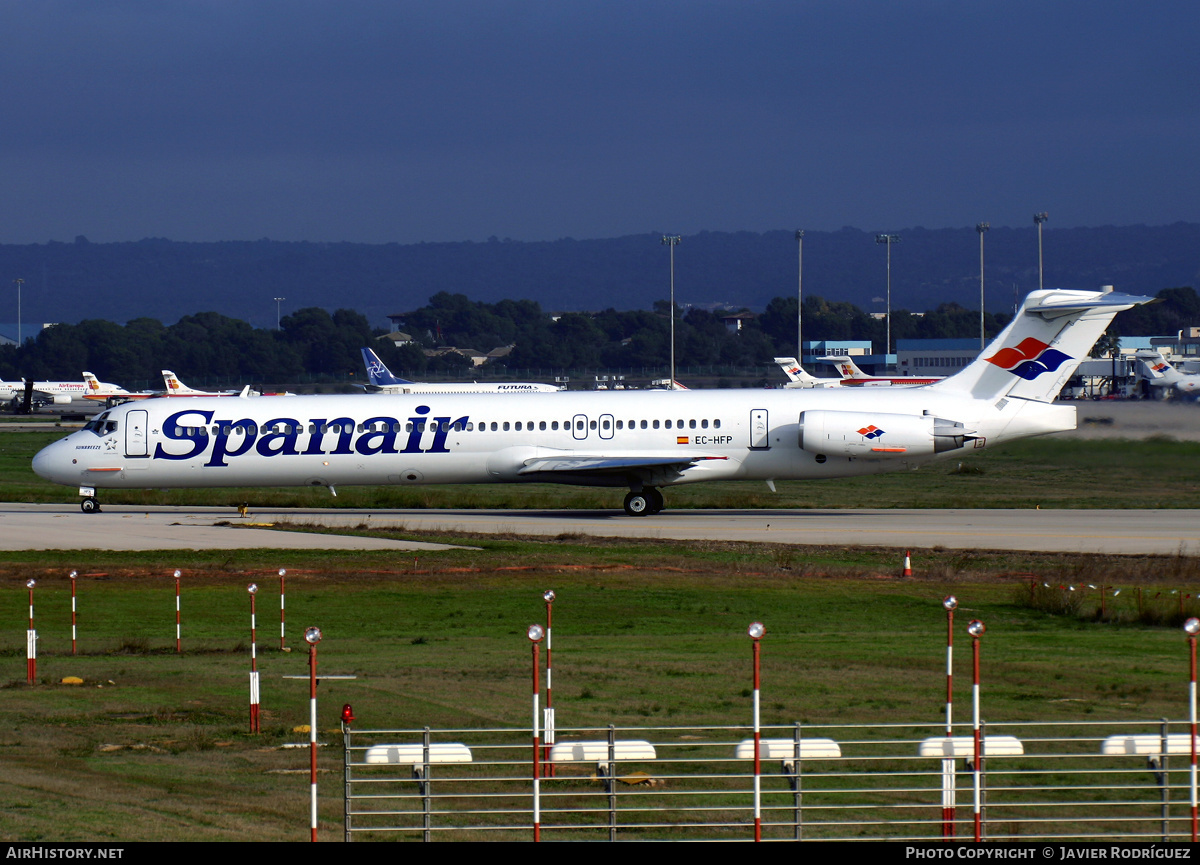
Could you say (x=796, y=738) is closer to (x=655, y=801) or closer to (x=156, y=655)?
(x=655, y=801)

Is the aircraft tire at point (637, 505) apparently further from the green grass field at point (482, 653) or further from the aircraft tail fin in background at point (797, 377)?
the aircraft tail fin in background at point (797, 377)

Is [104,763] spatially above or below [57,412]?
below

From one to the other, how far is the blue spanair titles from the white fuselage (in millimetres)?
43

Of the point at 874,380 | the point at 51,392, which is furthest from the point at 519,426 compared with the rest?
the point at 51,392

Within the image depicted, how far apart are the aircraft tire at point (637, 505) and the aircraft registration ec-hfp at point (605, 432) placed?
0.04 metres

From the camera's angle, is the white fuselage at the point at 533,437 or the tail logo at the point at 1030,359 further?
the white fuselage at the point at 533,437

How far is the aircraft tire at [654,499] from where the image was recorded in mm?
43438

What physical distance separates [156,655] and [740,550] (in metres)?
16.4

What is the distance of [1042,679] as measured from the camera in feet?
61.7

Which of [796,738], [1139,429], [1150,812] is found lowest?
[1150,812]

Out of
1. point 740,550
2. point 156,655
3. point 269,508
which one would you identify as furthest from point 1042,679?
point 269,508

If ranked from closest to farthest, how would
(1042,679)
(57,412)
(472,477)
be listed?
1. (1042,679)
2. (472,477)
3. (57,412)

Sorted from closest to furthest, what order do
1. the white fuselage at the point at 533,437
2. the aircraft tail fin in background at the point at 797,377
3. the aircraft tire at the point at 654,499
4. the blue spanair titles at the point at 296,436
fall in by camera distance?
the white fuselage at the point at 533,437, the blue spanair titles at the point at 296,436, the aircraft tire at the point at 654,499, the aircraft tail fin in background at the point at 797,377

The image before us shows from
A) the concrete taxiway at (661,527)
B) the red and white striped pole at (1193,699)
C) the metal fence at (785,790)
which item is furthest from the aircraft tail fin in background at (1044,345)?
the red and white striped pole at (1193,699)
